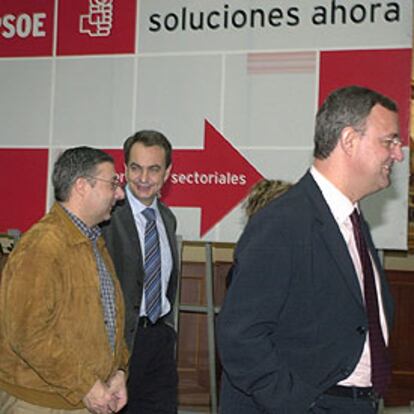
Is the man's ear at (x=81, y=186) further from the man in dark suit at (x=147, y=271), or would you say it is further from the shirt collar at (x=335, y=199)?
the shirt collar at (x=335, y=199)

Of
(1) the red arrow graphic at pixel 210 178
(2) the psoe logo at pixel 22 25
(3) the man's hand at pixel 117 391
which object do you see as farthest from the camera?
(2) the psoe logo at pixel 22 25

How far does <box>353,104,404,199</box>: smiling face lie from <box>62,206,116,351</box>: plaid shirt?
1.12m

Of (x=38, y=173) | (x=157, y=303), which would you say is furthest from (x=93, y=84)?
(x=157, y=303)

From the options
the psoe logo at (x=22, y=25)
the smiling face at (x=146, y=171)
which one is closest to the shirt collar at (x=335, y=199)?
the smiling face at (x=146, y=171)

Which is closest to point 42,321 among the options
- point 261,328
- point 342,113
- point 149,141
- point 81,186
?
point 81,186

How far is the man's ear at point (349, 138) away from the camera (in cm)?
206

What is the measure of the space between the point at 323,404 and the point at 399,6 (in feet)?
10.3

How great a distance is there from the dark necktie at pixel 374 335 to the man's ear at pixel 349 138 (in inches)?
9.6

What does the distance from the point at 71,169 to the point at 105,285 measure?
1.36ft

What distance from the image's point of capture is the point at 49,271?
270 cm

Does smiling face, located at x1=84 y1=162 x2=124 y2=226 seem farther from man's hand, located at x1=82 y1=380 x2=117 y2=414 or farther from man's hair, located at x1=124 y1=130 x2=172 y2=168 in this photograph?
man's hair, located at x1=124 y1=130 x2=172 y2=168

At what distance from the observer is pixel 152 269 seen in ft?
12.0

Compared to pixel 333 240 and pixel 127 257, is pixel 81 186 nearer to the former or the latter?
pixel 127 257

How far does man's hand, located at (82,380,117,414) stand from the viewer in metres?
2.72
